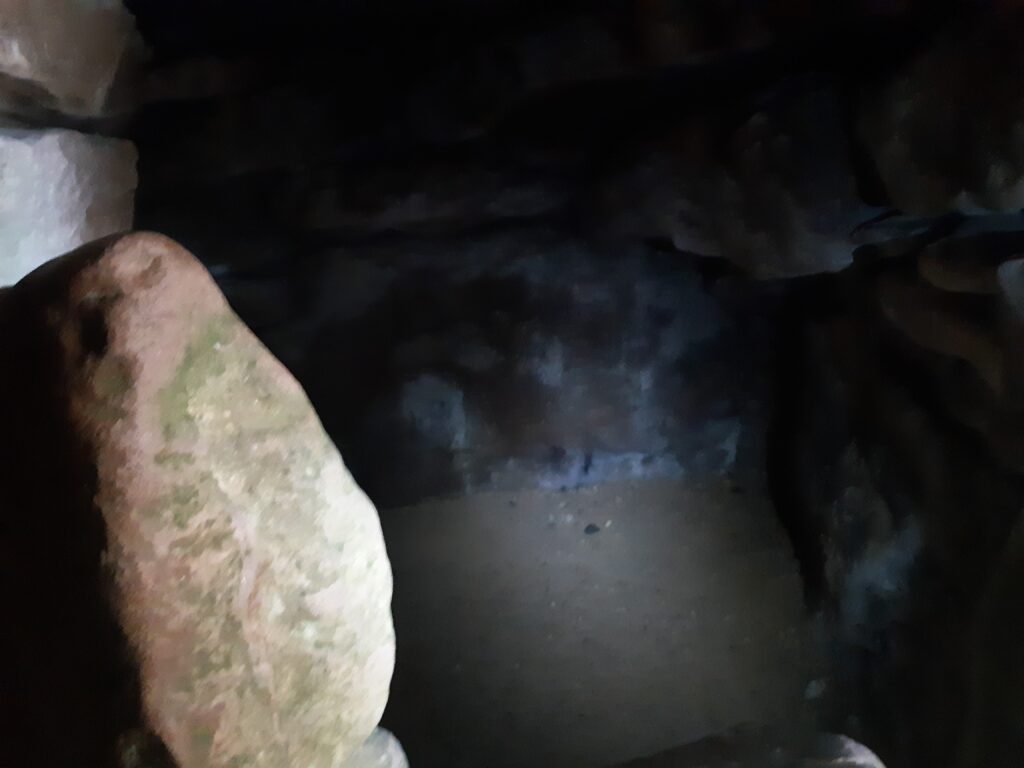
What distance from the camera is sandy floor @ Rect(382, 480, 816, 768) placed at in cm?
131

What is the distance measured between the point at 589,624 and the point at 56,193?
109cm

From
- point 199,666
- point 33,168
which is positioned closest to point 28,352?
point 199,666

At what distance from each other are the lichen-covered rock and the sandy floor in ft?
2.20

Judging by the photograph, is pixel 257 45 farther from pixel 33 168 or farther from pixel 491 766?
pixel 491 766

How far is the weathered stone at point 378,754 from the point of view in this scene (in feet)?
2.76

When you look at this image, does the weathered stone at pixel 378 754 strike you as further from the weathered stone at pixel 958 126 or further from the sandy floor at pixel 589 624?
the weathered stone at pixel 958 126

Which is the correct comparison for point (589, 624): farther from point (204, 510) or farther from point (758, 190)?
point (204, 510)

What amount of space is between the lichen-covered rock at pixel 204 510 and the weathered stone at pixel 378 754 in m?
0.14

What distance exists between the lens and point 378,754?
0.88 metres

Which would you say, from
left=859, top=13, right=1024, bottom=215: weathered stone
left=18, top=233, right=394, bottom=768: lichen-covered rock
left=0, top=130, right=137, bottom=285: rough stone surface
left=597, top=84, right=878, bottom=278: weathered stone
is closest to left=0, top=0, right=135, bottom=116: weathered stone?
left=0, top=130, right=137, bottom=285: rough stone surface

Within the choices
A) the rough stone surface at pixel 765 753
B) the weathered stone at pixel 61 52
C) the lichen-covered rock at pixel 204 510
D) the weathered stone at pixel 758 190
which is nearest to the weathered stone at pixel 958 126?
the weathered stone at pixel 758 190

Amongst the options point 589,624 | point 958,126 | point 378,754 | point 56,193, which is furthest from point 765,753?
point 56,193

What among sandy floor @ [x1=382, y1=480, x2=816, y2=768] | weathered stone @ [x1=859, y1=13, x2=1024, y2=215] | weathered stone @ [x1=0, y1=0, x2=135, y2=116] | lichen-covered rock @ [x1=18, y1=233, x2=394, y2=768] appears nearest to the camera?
lichen-covered rock @ [x1=18, y1=233, x2=394, y2=768]

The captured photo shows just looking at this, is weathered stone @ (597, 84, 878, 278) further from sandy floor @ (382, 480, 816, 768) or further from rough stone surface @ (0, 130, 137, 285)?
rough stone surface @ (0, 130, 137, 285)
